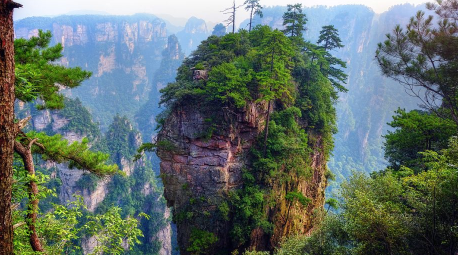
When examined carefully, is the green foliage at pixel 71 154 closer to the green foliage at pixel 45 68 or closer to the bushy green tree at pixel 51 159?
the bushy green tree at pixel 51 159

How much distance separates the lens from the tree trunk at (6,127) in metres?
2.72

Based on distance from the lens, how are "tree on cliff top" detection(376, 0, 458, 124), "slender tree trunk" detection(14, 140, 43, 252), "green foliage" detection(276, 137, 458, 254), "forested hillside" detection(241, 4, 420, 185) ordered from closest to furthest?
"slender tree trunk" detection(14, 140, 43, 252), "green foliage" detection(276, 137, 458, 254), "tree on cliff top" detection(376, 0, 458, 124), "forested hillside" detection(241, 4, 420, 185)

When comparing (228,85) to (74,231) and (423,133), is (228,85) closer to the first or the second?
(423,133)

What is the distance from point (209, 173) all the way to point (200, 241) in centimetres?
329

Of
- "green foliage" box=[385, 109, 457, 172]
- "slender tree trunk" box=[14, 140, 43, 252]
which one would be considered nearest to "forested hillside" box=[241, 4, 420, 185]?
"green foliage" box=[385, 109, 457, 172]

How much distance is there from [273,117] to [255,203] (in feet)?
15.7

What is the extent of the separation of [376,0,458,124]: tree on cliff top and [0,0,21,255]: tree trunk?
8.55m

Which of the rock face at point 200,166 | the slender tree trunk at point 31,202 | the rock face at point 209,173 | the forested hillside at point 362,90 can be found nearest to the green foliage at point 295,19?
A: the rock face at point 209,173

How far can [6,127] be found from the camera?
282 cm

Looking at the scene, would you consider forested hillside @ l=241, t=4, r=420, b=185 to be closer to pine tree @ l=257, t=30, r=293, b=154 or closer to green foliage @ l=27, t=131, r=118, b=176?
pine tree @ l=257, t=30, r=293, b=154

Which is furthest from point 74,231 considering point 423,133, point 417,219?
point 423,133

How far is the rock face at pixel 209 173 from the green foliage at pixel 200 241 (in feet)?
1.06

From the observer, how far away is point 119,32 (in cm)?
11475

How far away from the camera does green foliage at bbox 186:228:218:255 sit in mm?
12449
